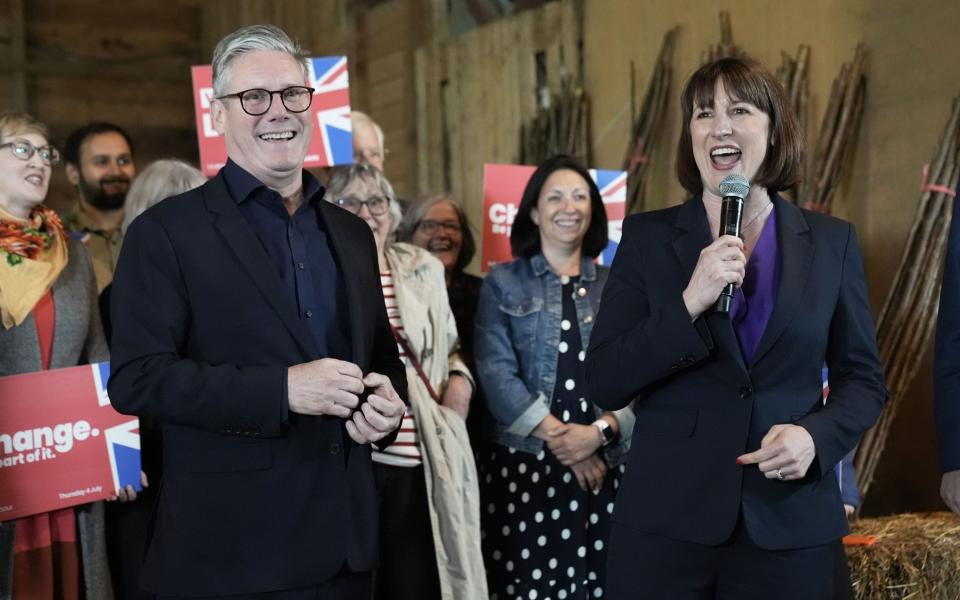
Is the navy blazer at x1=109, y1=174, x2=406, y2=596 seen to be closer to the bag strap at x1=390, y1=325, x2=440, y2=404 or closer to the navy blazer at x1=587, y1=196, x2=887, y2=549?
the navy blazer at x1=587, y1=196, x2=887, y2=549

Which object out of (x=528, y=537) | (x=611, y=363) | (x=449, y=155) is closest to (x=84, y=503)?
(x=528, y=537)

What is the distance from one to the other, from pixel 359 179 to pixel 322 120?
48cm

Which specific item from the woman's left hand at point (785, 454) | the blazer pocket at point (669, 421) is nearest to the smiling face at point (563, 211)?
the blazer pocket at point (669, 421)

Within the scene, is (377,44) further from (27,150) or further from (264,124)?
(264,124)

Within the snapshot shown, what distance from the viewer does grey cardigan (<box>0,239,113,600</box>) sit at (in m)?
2.84

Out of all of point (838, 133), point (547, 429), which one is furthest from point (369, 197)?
point (838, 133)

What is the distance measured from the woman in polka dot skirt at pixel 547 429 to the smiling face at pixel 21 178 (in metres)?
1.39

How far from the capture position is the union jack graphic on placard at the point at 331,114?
3.74 meters

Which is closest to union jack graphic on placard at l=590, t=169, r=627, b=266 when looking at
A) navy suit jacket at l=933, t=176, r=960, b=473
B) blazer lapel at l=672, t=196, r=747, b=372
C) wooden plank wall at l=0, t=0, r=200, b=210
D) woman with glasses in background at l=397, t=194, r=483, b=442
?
woman with glasses in background at l=397, t=194, r=483, b=442

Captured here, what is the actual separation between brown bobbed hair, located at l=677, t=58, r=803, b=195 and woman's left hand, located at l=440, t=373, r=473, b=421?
5.06 feet

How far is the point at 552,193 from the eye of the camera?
3521mm

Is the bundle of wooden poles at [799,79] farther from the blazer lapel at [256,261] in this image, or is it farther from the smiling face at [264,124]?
the blazer lapel at [256,261]

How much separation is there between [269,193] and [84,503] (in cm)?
139

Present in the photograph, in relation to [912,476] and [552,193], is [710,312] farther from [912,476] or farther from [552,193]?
[912,476]
